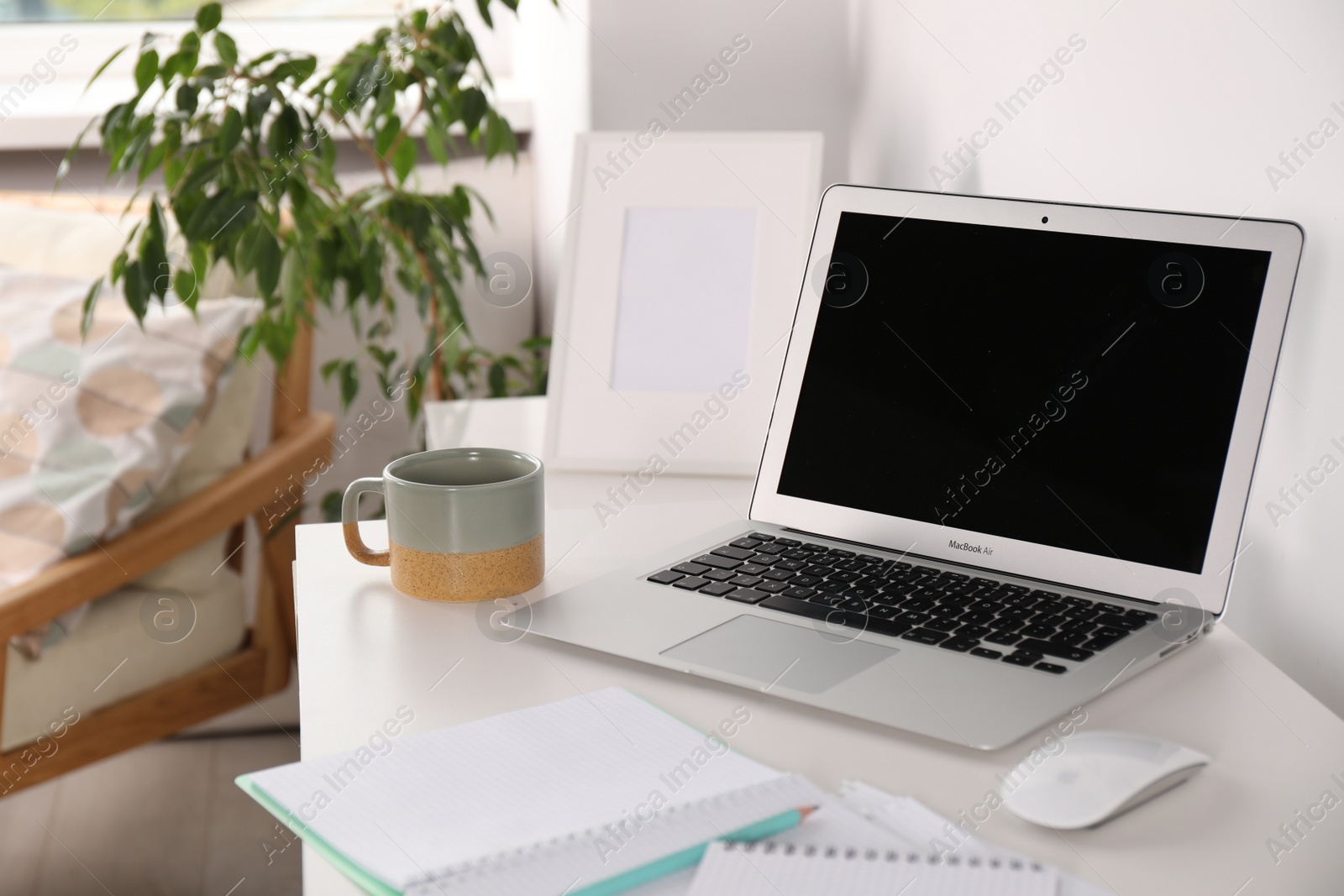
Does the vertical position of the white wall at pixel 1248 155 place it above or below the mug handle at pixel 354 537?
above

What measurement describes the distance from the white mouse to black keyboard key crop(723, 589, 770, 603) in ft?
0.73

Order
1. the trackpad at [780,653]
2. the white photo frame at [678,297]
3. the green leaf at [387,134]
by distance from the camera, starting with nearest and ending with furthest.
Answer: the trackpad at [780,653]
the white photo frame at [678,297]
the green leaf at [387,134]

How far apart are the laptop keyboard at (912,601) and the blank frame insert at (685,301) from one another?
0.30 metres

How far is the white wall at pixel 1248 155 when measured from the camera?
0.65 m

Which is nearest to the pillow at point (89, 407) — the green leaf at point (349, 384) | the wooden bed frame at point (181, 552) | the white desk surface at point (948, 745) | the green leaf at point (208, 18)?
the wooden bed frame at point (181, 552)

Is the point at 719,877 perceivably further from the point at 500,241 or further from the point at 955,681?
the point at 500,241

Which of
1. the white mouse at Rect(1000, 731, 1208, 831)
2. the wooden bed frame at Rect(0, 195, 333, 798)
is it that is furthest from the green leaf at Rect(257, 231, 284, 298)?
the white mouse at Rect(1000, 731, 1208, 831)

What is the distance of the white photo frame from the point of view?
3.52 ft

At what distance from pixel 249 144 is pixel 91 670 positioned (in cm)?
67

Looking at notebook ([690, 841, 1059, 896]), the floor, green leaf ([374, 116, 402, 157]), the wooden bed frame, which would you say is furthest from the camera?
the floor

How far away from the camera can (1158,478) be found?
702 mm

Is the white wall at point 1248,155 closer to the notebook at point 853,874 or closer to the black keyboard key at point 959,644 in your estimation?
the black keyboard key at point 959,644

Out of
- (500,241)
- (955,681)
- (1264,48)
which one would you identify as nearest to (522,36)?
(500,241)

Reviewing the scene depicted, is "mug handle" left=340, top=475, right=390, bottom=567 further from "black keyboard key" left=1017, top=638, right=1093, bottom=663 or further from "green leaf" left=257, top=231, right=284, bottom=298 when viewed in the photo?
"green leaf" left=257, top=231, right=284, bottom=298
